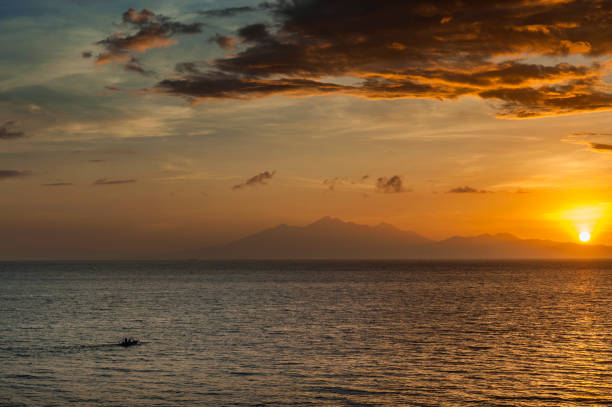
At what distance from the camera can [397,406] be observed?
47.5m

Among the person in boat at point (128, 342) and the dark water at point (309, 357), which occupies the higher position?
the person in boat at point (128, 342)

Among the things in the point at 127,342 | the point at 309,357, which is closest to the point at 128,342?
the point at 127,342

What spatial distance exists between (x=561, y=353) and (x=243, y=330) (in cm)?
4394

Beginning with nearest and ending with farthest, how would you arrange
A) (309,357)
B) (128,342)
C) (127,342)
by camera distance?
(309,357) → (127,342) → (128,342)

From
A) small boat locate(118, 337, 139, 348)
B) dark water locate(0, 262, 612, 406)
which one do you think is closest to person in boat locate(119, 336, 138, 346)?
small boat locate(118, 337, 139, 348)

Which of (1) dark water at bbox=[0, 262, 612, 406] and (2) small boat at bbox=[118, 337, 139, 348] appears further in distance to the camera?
(2) small boat at bbox=[118, 337, 139, 348]

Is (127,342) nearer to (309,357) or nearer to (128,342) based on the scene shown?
(128,342)

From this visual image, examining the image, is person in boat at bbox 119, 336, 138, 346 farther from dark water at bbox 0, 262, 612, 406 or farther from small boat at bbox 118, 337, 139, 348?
dark water at bbox 0, 262, 612, 406

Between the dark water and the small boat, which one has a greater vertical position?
the small boat

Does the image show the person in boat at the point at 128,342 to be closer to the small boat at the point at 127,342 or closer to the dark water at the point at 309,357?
the small boat at the point at 127,342

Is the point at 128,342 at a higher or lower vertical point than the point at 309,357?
higher

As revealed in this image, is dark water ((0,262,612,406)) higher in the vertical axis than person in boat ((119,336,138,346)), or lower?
lower

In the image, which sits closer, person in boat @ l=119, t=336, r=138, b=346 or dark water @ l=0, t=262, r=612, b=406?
dark water @ l=0, t=262, r=612, b=406

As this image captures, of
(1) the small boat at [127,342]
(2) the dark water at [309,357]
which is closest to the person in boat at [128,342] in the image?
(1) the small boat at [127,342]
